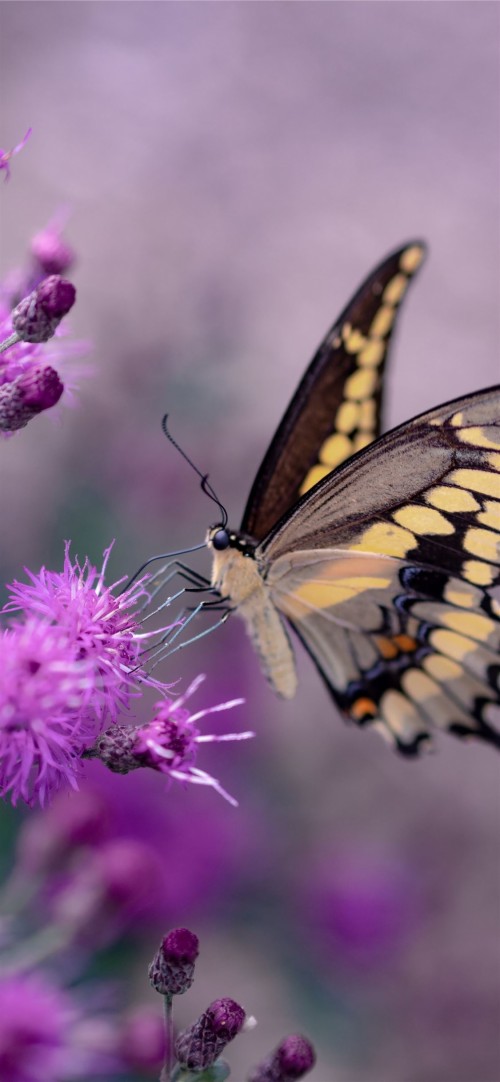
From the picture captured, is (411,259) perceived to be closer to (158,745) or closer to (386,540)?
(386,540)

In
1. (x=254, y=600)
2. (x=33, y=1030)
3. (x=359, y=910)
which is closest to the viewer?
(x=33, y=1030)

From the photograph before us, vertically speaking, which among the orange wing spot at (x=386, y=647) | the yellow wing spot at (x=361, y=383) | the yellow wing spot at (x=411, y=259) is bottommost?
the orange wing spot at (x=386, y=647)

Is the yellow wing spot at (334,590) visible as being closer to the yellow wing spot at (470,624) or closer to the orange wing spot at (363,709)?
the yellow wing spot at (470,624)

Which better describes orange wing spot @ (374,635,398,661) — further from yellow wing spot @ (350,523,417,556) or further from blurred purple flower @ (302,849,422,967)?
blurred purple flower @ (302,849,422,967)

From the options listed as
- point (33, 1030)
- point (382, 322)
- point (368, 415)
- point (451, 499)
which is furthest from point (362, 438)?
point (33, 1030)

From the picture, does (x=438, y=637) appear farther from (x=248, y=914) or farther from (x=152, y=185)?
(x=152, y=185)

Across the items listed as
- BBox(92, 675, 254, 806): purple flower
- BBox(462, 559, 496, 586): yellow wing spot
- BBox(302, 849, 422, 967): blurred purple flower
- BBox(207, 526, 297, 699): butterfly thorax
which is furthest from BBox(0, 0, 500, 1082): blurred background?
BBox(462, 559, 496, 586): yellow wing spot

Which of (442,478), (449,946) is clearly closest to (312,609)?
(442,478)

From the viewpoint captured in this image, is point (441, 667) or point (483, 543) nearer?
point (483, 543)

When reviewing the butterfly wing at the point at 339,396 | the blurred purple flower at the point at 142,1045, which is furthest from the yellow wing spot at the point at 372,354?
the blurred purple flower at the point at 142,1045
